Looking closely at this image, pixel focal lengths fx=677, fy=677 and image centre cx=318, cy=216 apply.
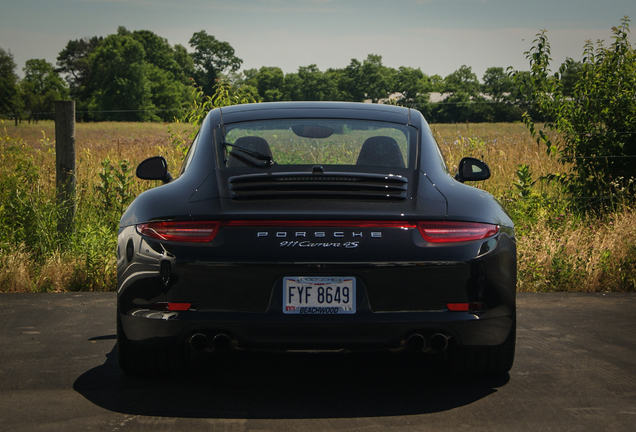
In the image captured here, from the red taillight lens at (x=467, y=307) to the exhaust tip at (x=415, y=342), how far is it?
0.20 meters

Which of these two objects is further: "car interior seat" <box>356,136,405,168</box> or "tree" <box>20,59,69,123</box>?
"tree" <box>20,59,69,123</box>

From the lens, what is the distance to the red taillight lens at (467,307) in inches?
127

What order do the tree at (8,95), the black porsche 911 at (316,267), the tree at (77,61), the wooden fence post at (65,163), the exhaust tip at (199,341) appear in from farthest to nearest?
the tree at (77,61) → the tree at (8,95) → the wooden fence post at (65,163) → the exhaust tip at (199,341) → the black porsche 911 at (316,267)

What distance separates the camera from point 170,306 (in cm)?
323

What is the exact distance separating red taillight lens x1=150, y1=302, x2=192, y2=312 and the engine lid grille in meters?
0.57

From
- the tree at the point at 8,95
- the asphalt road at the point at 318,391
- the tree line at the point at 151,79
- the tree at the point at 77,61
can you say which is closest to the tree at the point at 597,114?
the asphalt road at the point at 318,391

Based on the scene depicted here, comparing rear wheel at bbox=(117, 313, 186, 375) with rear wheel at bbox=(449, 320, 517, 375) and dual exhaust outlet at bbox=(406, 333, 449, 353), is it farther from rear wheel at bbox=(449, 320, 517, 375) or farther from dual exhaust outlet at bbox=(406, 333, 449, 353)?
rear wheel at bbox=(449, 320, 517, 375)

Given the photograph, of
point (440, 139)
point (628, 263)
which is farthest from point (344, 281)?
point (440, 139)

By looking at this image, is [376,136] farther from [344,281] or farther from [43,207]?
[43,207]

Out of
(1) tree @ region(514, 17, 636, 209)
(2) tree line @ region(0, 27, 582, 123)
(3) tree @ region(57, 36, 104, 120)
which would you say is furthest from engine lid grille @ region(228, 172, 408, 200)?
(3) tree @ region(57, 36, 104, 120)

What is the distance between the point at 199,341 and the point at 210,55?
404 ft

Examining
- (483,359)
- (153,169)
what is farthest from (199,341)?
(483,359)

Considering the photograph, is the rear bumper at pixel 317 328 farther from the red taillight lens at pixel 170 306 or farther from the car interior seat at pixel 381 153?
the car interior seat at pixel 381 153

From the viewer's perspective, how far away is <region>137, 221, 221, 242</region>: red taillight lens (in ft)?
10.5
